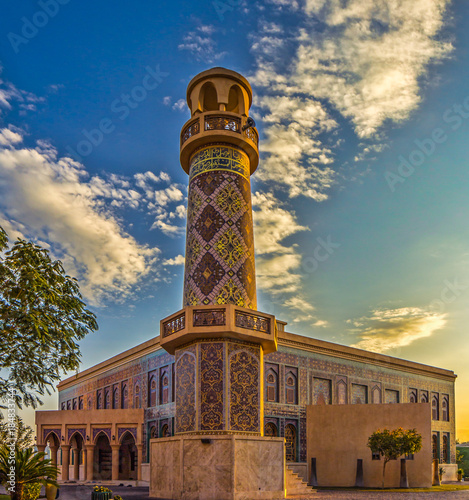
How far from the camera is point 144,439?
2808 cm

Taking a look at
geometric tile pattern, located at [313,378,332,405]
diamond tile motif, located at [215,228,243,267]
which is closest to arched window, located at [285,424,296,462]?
geometric tile pattern, located at [313,378,332,405]

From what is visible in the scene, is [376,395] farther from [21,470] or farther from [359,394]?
[21,470]

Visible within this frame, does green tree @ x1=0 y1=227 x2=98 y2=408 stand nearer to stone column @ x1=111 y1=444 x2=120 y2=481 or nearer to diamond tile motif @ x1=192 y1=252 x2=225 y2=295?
diamond tile motif @ x1=192 y1=252 x2=225 y2=295

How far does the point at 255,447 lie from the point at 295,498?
2130 millimetres

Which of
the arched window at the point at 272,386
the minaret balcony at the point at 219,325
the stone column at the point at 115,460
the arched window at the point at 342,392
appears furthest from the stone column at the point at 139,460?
Answer: the minaret balcony at the point at 219,325

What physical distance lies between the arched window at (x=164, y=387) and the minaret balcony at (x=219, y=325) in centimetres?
1239

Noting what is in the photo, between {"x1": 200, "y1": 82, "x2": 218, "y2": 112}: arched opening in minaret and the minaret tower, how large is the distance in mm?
146

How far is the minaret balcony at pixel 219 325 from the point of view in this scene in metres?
15.1

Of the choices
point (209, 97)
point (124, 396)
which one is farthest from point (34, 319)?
point (124, 396)

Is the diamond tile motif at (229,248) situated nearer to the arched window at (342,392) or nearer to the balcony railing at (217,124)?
the balcony railing at (217,124)

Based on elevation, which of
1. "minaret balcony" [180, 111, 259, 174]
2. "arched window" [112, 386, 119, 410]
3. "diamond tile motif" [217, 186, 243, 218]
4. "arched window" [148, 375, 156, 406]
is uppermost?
"minaret balcony" [180, 111, 259, 174]

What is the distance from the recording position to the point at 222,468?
14453mm

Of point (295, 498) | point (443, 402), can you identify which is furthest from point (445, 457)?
point (295, 498)

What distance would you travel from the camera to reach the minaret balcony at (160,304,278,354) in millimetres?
15070
